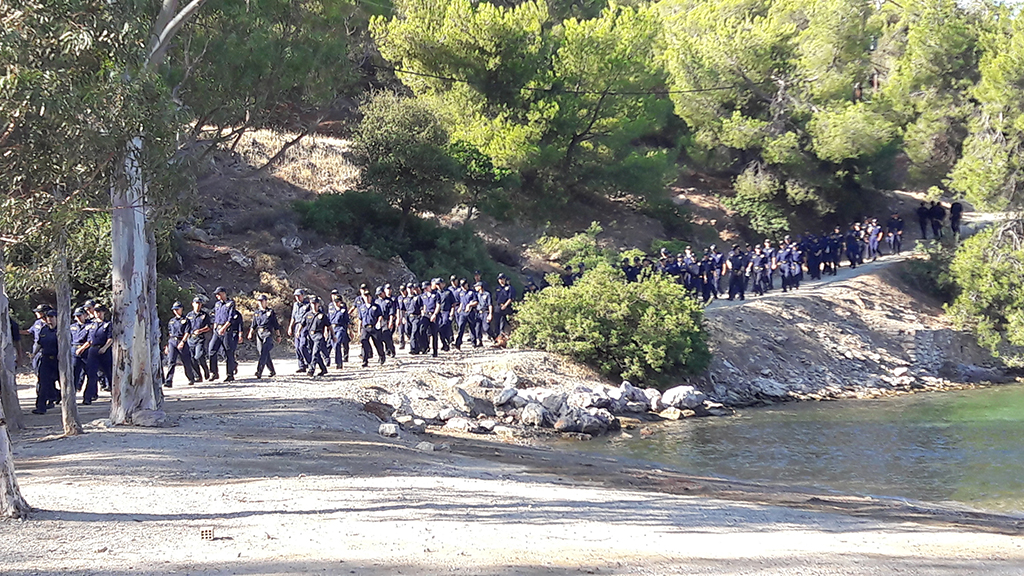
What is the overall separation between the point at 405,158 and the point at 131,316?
17.6m

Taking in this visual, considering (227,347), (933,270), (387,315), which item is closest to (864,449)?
(387,315)

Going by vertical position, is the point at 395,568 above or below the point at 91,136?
below

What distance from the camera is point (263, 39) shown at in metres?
16.5

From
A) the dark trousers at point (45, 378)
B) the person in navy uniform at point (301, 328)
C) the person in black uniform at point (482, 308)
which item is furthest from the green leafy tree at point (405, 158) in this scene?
the dark trousers at point (45, 378)

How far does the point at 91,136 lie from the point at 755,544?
24.2ft

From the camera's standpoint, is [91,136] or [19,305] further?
[19,305]

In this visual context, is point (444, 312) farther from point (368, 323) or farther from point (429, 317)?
point (368, 323)

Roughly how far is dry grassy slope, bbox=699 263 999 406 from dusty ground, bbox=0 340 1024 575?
38.0ft

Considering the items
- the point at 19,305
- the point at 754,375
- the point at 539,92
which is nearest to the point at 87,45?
the point at 19,305

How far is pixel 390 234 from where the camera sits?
29797 millimetres

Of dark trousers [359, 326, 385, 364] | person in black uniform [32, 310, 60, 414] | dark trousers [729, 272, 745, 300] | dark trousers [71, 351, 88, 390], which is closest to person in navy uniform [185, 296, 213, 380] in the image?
dark trousers [71, 351, 88, 390]

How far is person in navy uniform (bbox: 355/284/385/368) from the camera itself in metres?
19.5

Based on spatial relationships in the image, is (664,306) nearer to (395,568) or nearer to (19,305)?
(19,305)

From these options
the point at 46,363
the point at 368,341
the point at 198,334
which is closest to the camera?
the point at 46,363
